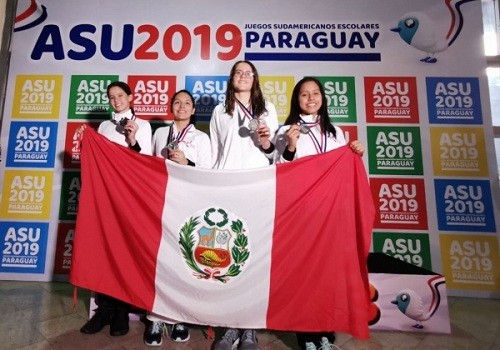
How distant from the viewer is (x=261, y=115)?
1826 mm

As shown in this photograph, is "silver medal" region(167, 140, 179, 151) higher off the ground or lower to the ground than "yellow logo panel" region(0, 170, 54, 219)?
higher

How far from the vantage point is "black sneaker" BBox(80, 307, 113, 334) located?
182 centimetres

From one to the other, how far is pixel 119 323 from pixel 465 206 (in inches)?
116

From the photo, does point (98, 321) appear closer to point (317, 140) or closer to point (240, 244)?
A: point (240, 244)

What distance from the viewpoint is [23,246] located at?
9.18ft

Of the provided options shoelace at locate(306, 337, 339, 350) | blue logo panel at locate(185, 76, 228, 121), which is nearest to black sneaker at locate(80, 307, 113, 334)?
shoelace at locate(306, 337, 339, 350)

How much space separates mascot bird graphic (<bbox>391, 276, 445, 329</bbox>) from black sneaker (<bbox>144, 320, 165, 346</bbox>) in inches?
57.8

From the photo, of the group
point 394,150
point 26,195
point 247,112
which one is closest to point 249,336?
point 247,112

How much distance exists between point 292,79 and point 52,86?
241cm

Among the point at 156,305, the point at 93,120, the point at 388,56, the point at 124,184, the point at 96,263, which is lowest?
the point at 156,305

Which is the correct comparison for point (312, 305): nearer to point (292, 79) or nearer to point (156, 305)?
point (156, 305)

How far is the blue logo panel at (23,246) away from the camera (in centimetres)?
278

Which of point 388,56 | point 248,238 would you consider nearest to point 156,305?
point 248,238

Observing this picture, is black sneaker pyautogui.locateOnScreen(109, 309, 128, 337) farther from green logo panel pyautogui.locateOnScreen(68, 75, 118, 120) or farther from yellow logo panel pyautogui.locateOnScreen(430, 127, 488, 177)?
yellow logo panel pyautogui.locateOnScreen(430, 127, 488, 177)
